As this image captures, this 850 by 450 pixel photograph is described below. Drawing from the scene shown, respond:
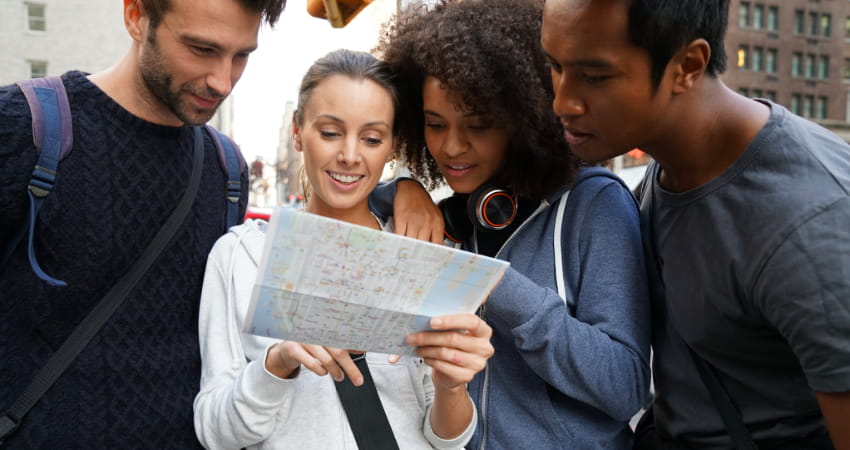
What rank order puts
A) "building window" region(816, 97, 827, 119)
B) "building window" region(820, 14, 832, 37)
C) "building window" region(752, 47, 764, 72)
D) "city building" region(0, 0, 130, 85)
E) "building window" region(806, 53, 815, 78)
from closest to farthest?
"city building" region(0, 0, 130, 85) → "building window" region(816, 97, 827, 119) → "building window" region(820, 14, 832, 37) → "building window" region(752, 47, 764, 72) → "building window" region(806, 53, 815, 78)

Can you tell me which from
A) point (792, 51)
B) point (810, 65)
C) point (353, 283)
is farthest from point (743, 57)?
point (353, 283)

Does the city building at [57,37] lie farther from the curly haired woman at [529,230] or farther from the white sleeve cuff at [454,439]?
the white sleeve cuff at [454,439]

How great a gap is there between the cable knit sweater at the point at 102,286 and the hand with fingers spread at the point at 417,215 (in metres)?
0.70

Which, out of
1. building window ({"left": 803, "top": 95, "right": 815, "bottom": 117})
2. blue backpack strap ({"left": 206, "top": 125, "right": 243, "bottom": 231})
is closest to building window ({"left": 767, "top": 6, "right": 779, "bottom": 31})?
building window ({"left": 803, "top": 95, "right": 815, "bottom": 117})

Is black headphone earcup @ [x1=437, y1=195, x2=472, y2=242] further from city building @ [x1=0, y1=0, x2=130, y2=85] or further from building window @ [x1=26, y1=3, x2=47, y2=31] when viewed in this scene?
building window @ [x1=26, y1=3, x2=47, y2=31]

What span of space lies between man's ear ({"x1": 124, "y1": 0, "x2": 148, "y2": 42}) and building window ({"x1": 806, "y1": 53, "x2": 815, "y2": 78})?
52.7 metres

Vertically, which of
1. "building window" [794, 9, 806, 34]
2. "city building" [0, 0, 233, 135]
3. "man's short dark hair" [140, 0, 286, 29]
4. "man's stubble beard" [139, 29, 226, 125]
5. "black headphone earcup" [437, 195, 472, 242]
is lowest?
"city building" [0, 0, 233, 135]

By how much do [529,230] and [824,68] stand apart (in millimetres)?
53390

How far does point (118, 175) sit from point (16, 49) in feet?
96.3

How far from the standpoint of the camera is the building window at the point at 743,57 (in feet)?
149

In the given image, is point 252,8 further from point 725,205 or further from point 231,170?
point 725,205

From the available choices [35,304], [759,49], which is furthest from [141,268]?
[759,49]

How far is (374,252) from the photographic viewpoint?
132cm

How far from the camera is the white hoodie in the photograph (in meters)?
1.75
